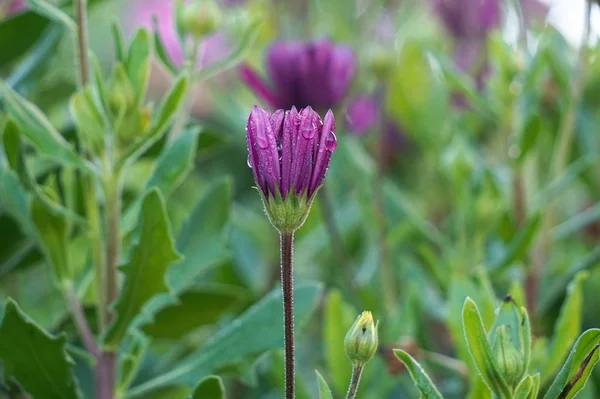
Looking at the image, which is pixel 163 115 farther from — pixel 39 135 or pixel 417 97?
pixel 417 97

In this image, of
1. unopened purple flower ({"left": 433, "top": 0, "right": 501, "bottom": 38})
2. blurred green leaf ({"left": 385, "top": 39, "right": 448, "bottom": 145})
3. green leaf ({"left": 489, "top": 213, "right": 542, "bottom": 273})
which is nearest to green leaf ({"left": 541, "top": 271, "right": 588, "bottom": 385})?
green leaf ({"left": 489, "top": 213, "right": 542, "bottom": 273})

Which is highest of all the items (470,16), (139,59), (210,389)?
(470,16)

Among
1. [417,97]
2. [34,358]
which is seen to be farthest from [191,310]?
[417,97]

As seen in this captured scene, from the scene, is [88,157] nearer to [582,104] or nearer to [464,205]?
[464,205]

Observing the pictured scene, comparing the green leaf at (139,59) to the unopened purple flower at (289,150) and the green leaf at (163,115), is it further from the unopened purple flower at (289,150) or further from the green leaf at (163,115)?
the unopened purple flower at (289,150)

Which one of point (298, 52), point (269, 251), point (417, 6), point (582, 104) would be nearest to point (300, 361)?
point (269, 251)

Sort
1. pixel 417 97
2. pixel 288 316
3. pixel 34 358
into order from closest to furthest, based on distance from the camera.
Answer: pixel 288 316
pixel 34 358
pixel 417 97

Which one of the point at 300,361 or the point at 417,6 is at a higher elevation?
the point at 417,6
